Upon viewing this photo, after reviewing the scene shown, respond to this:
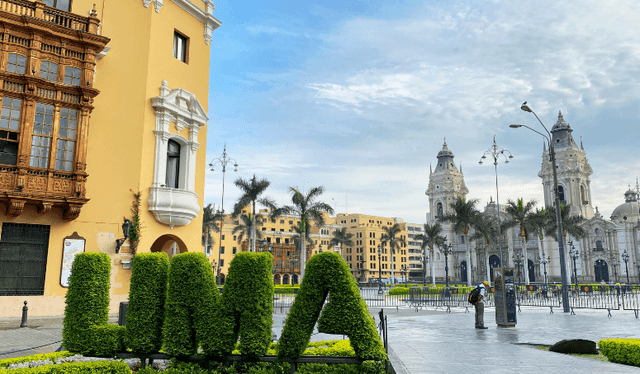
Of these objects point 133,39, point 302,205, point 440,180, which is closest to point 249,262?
point 133,39

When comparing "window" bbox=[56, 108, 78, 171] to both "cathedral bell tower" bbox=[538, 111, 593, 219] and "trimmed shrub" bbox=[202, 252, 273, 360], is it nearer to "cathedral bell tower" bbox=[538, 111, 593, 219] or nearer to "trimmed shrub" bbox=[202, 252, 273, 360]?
"trimmed shrub" bbox=[202, 252, 273, 360]

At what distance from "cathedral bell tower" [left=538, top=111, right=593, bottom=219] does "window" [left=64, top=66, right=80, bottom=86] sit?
294 feet

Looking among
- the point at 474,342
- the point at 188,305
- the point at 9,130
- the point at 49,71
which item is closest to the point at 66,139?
the point at 9,130

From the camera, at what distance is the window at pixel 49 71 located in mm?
16312

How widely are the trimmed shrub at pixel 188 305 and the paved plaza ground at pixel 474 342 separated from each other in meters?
3.25

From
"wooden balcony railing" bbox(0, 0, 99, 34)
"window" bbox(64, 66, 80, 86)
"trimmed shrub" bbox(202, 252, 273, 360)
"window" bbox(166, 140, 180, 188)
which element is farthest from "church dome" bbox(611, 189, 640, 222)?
"trimmed shrub" bbox(202, 252, 273, 360)

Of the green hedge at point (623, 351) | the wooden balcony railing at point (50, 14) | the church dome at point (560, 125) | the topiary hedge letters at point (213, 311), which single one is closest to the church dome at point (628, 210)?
the church dome at point (560, 125)

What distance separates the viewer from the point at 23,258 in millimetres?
15758

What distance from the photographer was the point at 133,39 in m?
19.2

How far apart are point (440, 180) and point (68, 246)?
320 feet

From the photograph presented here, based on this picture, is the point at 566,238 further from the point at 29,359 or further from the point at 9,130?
the point at 29,359

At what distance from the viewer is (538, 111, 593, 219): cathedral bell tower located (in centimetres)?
8950

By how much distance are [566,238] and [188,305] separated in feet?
257

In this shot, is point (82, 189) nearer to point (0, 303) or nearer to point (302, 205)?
point (0, 303)
